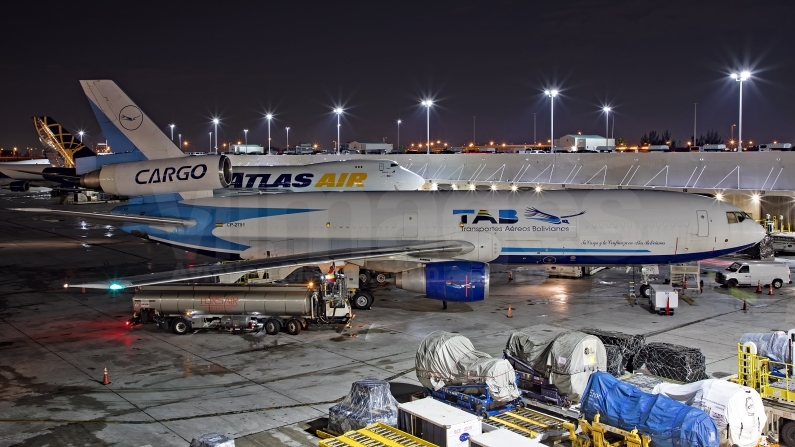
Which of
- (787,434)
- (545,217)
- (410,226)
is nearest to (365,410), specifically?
(787,434)

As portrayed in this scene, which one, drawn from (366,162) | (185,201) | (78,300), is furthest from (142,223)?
(366,162)

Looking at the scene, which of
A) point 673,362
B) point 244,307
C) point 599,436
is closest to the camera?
point 599,436

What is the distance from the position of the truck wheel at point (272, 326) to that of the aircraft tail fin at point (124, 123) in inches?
459

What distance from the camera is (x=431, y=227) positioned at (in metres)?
31.6

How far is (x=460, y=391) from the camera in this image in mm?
16484

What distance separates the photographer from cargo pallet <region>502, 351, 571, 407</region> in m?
16.8

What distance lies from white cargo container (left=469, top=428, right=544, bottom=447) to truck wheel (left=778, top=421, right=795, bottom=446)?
6467 millimetres

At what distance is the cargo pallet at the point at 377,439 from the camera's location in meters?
13.1

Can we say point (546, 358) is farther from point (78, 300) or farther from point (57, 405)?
point (78, 300)

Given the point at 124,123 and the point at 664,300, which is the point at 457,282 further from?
the point at 124,123

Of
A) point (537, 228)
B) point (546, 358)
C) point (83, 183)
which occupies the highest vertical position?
point (83, 183)

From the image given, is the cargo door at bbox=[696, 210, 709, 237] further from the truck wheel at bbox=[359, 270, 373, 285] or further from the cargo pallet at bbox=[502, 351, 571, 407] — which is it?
the cargo pallet at bbox=[502, 351, 571, 407]

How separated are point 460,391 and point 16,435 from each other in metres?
10.8

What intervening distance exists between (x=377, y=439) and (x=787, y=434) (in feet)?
29.9
